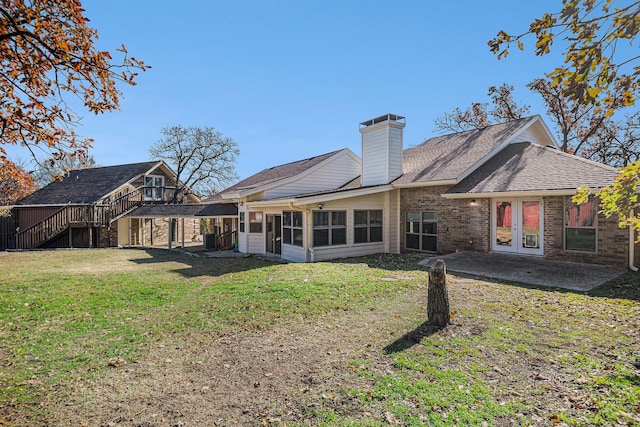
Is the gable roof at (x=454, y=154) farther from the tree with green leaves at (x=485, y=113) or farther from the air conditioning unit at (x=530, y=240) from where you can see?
the tree with green leaves at (x=485, y=113)

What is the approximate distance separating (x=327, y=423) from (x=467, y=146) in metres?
15.2

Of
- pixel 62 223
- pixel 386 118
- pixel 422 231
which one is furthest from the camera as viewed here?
pixel 62 223

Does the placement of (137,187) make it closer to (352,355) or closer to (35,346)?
(35,346)

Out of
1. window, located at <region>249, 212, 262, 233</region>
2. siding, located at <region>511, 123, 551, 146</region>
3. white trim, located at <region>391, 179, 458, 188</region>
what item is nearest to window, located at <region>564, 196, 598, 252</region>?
white trim, located at <region>391, 179, 458, 188</region>

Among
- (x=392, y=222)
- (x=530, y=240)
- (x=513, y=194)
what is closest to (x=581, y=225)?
(x=530, y=240)

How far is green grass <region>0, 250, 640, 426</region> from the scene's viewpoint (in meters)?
3.57

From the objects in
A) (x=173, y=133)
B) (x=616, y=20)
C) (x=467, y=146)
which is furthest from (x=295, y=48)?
(x=173, y=133)

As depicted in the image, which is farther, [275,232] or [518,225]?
[275,232]

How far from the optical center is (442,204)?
1344 cm

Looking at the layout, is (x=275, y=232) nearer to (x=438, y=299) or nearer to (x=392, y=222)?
(x=392, y=222)

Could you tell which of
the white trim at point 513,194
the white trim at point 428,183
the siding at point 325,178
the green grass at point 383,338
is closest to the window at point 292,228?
the siding at point 325,178

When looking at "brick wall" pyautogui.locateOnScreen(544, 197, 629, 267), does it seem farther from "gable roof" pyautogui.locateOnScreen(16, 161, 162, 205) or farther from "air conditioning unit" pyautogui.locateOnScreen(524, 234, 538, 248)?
"gable roof" pyautogui.locateOnScreen(16, 161, 162, 205)

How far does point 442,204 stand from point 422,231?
1.50 m

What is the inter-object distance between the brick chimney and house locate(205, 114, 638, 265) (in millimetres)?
49
